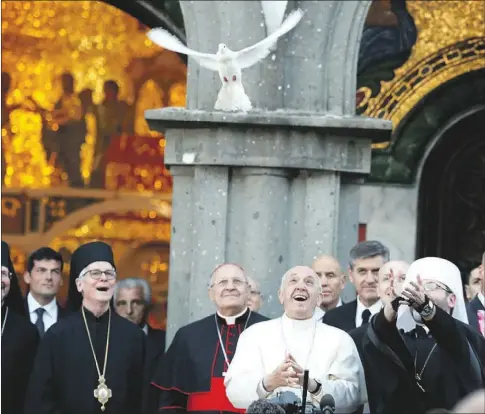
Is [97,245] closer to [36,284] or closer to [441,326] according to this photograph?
[36,284]

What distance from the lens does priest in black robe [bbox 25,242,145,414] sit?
11000 millimetres

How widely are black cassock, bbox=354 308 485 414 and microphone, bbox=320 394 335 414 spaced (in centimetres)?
Answer: 67

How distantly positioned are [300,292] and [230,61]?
190 cm

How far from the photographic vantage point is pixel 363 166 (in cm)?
1202

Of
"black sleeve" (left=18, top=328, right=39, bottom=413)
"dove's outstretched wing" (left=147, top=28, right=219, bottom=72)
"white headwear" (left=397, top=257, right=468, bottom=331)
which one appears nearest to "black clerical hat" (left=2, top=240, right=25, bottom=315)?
"black sleeve" (left=18, top=328, right=39, bottom=413)

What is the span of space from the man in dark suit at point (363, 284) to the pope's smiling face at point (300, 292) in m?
1.03

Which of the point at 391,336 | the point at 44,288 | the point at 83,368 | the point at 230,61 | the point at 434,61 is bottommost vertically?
the point at 83,368

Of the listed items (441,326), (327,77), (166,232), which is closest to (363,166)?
(327,77)

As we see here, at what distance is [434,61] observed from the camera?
14.1 metres

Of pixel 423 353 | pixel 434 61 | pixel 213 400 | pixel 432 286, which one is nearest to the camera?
pixel 432 286

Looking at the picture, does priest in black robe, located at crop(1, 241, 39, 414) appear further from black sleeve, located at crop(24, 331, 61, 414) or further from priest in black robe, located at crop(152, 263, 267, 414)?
priest in black robe, located at crop(152, 263, 267, 414)

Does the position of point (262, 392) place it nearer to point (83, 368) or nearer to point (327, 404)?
point (327, 404)

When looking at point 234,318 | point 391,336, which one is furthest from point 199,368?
point 391,336

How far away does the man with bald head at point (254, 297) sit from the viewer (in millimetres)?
11309
